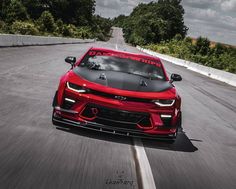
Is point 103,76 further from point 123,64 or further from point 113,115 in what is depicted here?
point 123,64

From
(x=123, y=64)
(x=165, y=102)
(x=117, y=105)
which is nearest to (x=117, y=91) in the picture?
(x=117, y=105)

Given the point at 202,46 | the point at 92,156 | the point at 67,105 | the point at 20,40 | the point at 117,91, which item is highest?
the point at 117,91

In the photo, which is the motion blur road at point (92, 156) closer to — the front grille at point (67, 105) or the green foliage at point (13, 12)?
the front grille at point (67, 105)

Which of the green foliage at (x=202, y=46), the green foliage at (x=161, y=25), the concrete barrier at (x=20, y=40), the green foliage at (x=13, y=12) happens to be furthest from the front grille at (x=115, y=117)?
the green foliage at (x=161, y=25)

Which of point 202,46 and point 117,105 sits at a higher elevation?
point 117,105

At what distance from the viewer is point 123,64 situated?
727 centimetres

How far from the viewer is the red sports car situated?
19.1ft

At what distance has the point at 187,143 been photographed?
22.7 feet

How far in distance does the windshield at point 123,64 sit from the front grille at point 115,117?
127 centimetres

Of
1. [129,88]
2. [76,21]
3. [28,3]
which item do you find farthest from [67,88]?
[76,21]

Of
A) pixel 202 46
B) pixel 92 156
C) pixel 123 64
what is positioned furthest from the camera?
pixel 202 46

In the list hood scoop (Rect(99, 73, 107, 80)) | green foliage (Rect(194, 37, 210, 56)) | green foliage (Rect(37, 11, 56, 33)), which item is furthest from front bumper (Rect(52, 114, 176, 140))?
A: green foliage (Rect(194, 37, 210, 56))

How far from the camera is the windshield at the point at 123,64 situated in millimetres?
7086

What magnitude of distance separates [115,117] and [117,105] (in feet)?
0.61
